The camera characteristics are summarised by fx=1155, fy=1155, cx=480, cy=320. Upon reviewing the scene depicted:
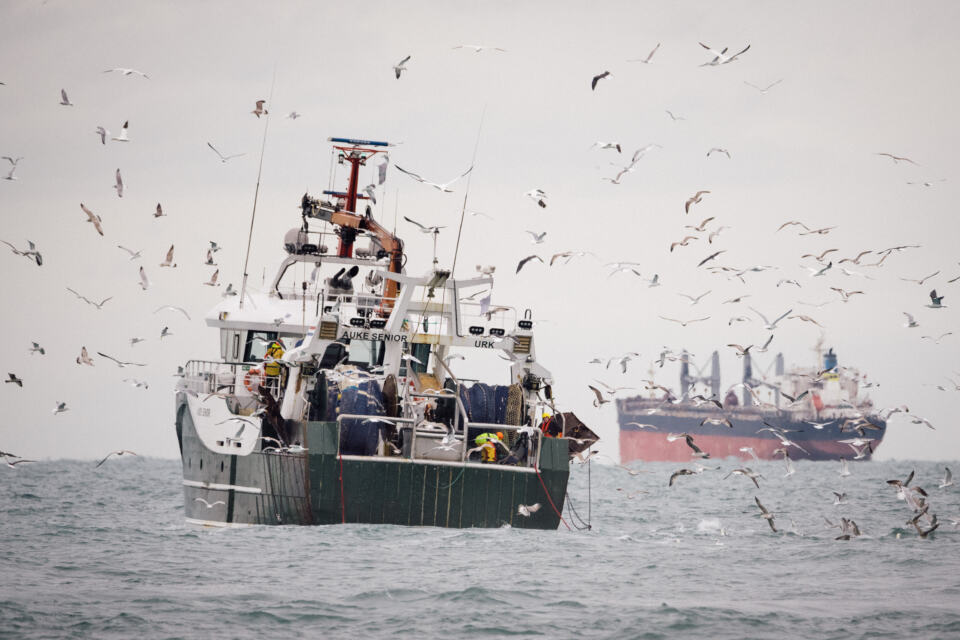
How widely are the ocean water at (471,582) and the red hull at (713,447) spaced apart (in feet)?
331

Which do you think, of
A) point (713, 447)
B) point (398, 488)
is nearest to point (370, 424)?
point (398, 488)

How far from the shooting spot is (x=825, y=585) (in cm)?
2002

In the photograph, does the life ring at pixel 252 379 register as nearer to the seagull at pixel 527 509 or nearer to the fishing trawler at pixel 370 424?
the fishing trawler at pixel 370 424

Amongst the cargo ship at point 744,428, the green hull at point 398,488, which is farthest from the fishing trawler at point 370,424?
the cargo ship at point 744,428

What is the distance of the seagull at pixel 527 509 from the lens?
2453 cm

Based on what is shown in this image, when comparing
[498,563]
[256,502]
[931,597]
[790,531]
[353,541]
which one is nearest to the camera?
[931,597]

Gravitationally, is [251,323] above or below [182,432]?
above

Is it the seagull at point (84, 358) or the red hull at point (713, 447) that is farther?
the red hull at point (713, 447)

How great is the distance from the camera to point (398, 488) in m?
24.2

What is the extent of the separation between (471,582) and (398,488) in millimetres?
5121

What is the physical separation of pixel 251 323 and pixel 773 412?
12471cm

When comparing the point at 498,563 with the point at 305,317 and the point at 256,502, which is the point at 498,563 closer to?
the point at 256,502

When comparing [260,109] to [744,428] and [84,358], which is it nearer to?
[84,358]

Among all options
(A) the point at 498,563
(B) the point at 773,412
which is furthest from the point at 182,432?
(B) the point at 773,412
